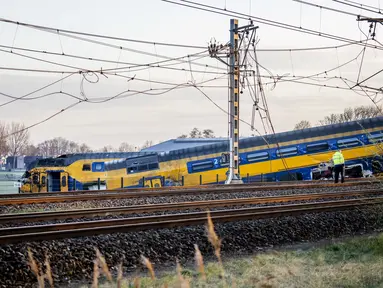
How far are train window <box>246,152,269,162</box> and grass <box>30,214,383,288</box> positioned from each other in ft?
80.2

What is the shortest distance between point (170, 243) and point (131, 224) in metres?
1.01

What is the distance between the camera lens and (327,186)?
23.8 m

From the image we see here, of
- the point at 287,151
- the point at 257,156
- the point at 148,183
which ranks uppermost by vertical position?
the point at 287,151

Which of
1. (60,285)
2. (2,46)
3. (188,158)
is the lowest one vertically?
(60,285)

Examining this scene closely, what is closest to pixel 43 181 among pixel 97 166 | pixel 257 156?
pixel 97 166

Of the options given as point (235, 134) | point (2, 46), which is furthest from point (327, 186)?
point (2, 46)

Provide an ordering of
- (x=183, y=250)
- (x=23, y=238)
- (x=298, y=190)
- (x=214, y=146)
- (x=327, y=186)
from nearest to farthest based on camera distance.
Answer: (x=23, y=238) < (x=183, y=250) < (x=298, y=190) < (x=327, y=186) < (x=214, y=146)

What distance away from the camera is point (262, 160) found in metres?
35.0

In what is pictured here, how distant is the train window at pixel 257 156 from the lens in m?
35.0

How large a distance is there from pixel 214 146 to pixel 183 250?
25.9 metres

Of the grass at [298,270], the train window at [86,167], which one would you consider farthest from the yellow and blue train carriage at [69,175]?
the grass at [298,270]

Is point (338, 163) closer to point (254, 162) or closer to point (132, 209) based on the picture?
point (254, 162)

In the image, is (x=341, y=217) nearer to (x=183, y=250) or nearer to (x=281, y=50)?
(x=183, y=250)

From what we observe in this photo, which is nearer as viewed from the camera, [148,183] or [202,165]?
[202,165]
